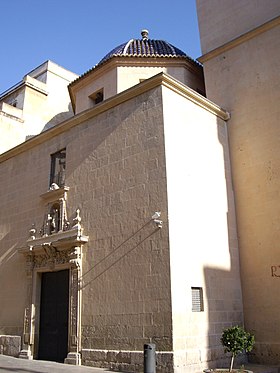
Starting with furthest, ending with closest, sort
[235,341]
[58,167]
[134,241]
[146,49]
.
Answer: [146,49], [58,167], [134,241], [235,341]

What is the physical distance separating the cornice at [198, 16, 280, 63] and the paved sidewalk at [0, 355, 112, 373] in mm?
9555

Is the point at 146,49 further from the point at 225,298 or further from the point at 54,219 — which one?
the point at 225,298

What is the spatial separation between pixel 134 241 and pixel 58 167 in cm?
424

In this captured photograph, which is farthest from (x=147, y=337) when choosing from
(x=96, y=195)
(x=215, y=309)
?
(x=96, y=195)

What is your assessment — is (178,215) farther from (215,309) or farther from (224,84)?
(224,84)

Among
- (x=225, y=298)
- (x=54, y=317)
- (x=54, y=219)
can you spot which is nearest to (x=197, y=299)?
(x=225, y=298)

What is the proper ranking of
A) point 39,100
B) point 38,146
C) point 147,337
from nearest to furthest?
point 147,337 → point 38,146 → point 39,100

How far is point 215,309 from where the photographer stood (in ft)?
32.0

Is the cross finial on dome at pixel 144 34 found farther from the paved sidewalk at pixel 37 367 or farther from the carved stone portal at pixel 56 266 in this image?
the paved sidewalk at pixel 37 367

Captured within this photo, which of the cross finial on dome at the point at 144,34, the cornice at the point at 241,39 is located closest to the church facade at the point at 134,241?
the cornice at the point at 241,39

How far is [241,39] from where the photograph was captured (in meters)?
12.6

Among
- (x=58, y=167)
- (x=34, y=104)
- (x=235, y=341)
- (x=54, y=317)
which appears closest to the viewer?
(x=235, y=341)

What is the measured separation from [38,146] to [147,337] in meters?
7.44

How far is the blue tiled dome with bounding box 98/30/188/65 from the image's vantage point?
48.3 ft
